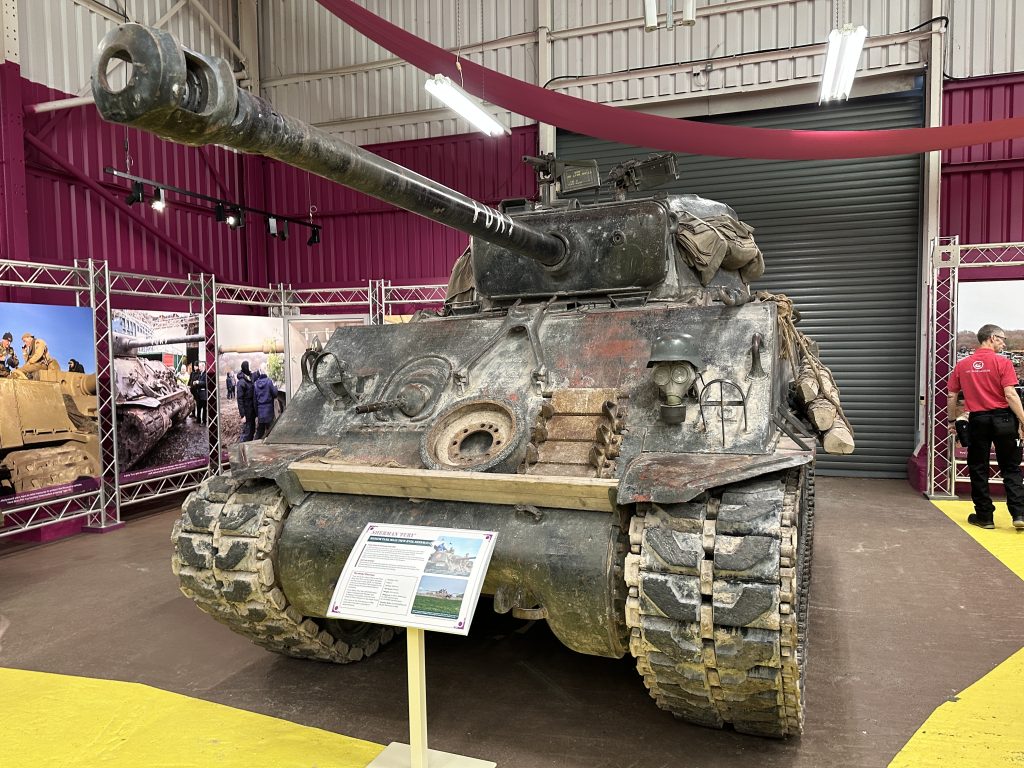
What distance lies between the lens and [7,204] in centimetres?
849

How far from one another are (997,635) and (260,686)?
477cm

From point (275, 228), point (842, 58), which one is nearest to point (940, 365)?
point (842, 58)

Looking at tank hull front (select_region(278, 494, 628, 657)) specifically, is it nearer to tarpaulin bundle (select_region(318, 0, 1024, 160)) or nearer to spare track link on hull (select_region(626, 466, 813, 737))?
spare track link on hull (select_region(626, 466, 813, 737))

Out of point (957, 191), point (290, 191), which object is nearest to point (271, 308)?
point (290, 191)

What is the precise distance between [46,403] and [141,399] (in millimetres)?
1476

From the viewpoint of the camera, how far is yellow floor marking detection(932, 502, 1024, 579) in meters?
6.89

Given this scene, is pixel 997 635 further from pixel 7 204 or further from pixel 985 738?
pixel 7 204

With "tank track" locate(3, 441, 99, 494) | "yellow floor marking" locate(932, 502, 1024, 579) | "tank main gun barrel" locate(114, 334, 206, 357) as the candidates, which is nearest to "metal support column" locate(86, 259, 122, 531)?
"tank main gun barrel" locate(114, 334, 206, 357)

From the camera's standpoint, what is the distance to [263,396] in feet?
35.4

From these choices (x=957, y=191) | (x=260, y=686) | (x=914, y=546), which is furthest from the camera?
(x=957, y=191)

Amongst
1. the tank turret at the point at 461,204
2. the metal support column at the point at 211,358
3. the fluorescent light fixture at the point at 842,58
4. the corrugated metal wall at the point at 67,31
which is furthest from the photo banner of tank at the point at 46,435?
the fluorescent light fixture at the point at 842,58

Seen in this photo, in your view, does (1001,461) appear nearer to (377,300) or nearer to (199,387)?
(377,300)

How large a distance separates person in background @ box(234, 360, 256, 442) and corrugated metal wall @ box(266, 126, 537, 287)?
3.26 meters

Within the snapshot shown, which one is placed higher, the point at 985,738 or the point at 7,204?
the point at 7,204
